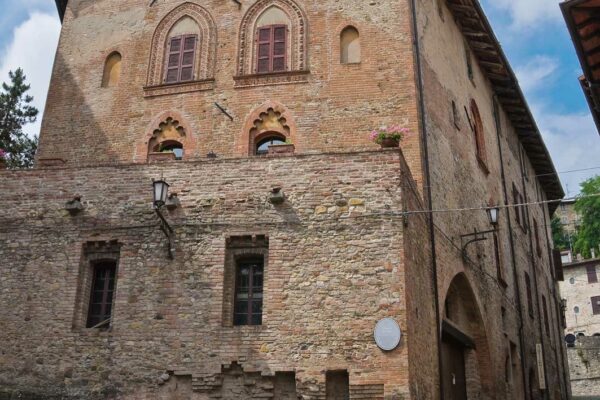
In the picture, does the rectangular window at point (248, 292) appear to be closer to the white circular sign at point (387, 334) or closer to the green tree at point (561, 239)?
the white circular sign at point (387, 334)

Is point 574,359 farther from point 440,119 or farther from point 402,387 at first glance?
point 402,387

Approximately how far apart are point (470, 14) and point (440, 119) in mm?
4589

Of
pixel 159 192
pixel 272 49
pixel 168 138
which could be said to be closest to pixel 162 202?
pixel 159 192

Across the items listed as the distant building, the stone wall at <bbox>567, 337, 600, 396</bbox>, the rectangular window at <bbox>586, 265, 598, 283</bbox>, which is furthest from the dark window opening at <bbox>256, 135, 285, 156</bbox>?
the rectangular window at <bbox>586, 265, 598, 283</bbox>

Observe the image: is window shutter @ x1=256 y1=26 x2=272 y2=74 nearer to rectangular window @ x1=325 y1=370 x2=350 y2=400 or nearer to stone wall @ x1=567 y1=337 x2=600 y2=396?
rectangular window @ x1=325 y1=370 x2=350 y2=400

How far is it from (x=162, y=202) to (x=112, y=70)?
7.42m

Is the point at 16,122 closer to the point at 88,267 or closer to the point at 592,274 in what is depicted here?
the point at 88,267

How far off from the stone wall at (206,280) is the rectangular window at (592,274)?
42.3 metres

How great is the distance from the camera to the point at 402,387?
36.6 ft

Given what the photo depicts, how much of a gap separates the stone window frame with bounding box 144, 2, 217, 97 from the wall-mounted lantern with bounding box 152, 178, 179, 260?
210 inches

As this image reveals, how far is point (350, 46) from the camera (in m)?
17.2

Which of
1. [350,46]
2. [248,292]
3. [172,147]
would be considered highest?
[350,46]

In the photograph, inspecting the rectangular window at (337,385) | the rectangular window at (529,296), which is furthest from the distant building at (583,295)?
the rectangular window at (337,385)

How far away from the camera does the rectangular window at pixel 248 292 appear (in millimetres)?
12500
